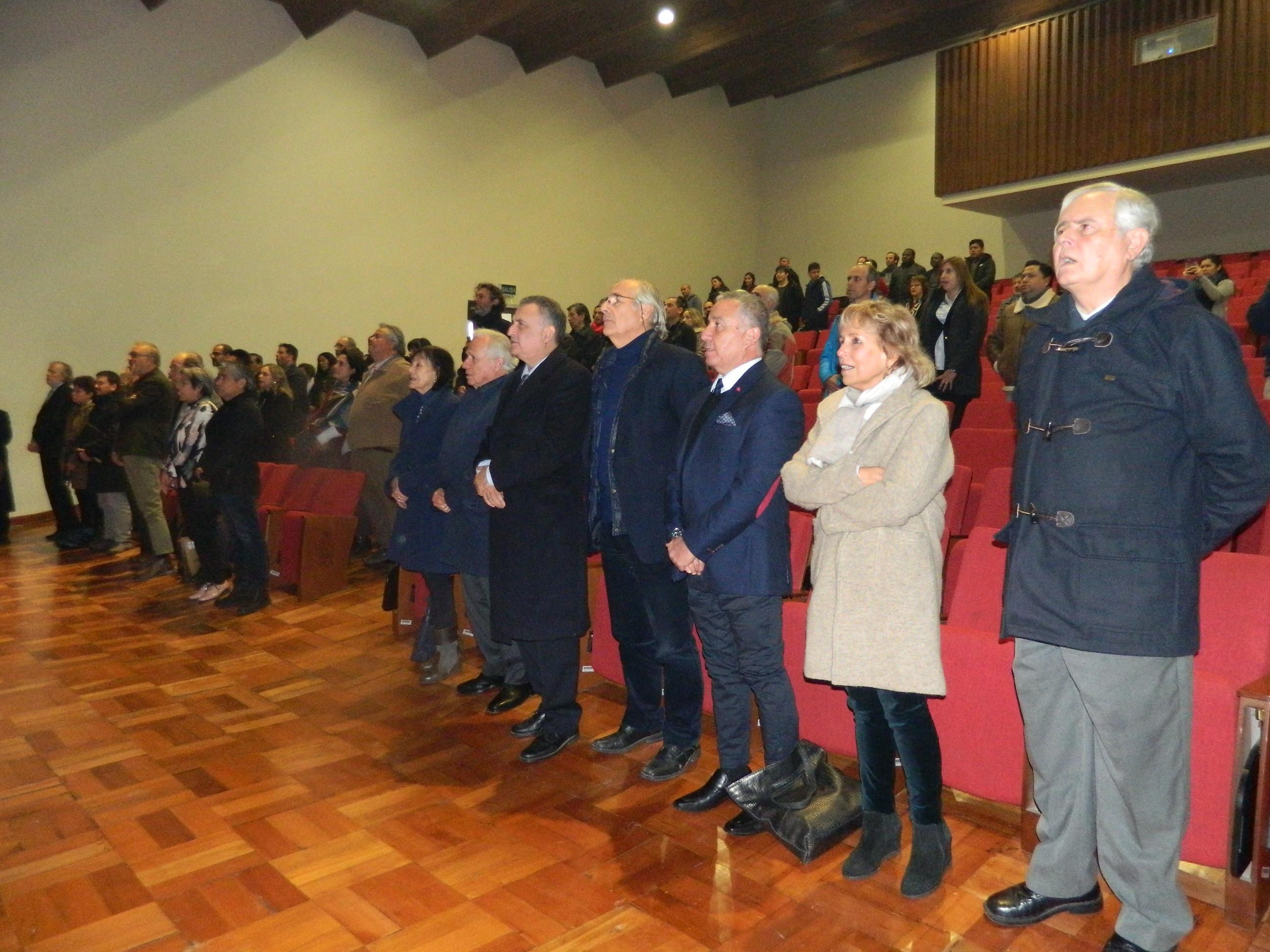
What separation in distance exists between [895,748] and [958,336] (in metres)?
3.05

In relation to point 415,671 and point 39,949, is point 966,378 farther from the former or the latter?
point 39,949

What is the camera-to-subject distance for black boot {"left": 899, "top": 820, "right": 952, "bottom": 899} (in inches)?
65.9

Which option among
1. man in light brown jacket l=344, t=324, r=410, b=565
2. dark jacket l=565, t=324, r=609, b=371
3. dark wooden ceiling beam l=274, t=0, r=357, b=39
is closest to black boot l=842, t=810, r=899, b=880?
man in light brown jacket l=344, t=324, r=410, b=565

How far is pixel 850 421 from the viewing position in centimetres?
174

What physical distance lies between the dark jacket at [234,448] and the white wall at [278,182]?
4.03 meters

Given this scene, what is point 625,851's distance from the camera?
6.17 feet

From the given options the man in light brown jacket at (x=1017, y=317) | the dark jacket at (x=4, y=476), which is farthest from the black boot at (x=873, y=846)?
the dark jacket at (x=4, y=476)

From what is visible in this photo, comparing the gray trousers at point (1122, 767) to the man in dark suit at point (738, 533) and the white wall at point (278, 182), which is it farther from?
the white wall at point (278, 182)

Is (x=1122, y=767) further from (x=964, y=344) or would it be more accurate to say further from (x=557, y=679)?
(x=964, y=344)

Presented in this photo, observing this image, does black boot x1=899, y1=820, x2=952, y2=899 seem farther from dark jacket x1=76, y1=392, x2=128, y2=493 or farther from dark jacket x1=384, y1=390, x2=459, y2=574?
dark jacket x1=76, y1=392, x2=128, y2=493

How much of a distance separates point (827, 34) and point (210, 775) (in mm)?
9403

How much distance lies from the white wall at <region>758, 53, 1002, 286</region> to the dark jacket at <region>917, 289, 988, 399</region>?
6544 mm

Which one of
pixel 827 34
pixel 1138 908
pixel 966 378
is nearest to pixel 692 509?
pixel 1138 908

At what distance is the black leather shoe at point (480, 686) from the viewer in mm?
2867
